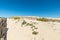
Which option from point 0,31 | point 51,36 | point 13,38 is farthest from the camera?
point 51,36

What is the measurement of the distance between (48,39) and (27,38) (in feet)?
5.33

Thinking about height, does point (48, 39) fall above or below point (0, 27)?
below

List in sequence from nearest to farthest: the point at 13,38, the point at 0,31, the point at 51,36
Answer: the point at 0,31
the point at 13,38
the point at 51,36

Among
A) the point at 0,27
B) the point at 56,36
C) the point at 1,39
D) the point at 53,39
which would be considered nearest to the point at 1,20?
the point at 0,27

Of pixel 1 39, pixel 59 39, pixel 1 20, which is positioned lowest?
pixel 59 39

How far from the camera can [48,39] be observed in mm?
10539

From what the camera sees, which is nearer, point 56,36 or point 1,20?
point 1,20

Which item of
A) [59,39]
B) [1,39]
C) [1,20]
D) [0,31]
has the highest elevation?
[1,20]

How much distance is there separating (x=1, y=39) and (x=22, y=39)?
20.5 ft

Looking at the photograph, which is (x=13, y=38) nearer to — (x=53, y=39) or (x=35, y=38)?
(x=35, y=38)

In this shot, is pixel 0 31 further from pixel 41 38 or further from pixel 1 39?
pixel 41 38

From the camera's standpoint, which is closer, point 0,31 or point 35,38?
point 0,31

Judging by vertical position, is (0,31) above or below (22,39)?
above

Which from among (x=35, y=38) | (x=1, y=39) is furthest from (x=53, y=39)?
(x=1, y=39)
